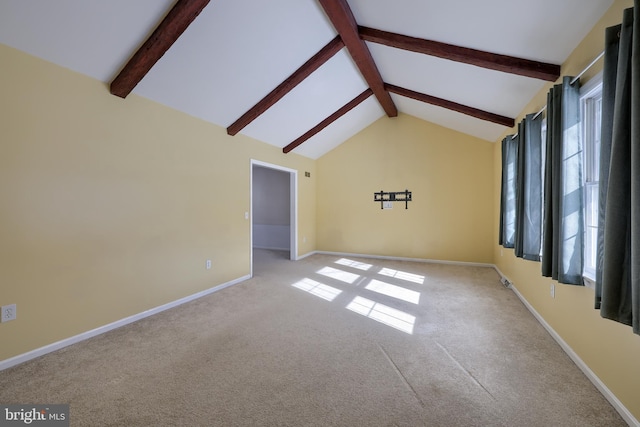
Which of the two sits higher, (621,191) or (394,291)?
(621,191)

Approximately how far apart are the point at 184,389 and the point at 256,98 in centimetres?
352

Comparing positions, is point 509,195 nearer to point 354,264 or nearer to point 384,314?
point 384,314

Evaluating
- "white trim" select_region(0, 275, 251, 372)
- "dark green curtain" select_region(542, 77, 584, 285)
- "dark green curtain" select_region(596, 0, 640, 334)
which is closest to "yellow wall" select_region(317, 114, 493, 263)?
"dark green curtain" select_region(542, 77, 584, 285)

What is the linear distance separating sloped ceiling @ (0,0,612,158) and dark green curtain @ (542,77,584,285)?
565mm

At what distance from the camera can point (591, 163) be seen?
2.16 metres

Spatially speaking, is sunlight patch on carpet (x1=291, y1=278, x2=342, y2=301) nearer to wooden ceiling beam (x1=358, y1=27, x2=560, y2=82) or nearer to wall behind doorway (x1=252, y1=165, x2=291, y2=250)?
wooden ceiling beam (x1=358, y1=27, x2=560, y2=82)

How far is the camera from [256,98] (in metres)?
3.89

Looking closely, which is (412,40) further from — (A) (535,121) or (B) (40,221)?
(B) (40,221)

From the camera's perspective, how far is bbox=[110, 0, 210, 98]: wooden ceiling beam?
2.29m

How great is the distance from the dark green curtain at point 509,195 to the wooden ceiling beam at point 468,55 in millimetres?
1412

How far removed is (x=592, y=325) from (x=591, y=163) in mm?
1248

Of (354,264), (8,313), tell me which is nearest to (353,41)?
(354,264)

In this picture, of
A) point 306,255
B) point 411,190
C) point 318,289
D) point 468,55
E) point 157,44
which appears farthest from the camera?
point 306,255

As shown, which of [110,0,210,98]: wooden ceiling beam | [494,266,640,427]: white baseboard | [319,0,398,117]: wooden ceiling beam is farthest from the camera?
[319,0,398,117]: wooden ceiling beam
